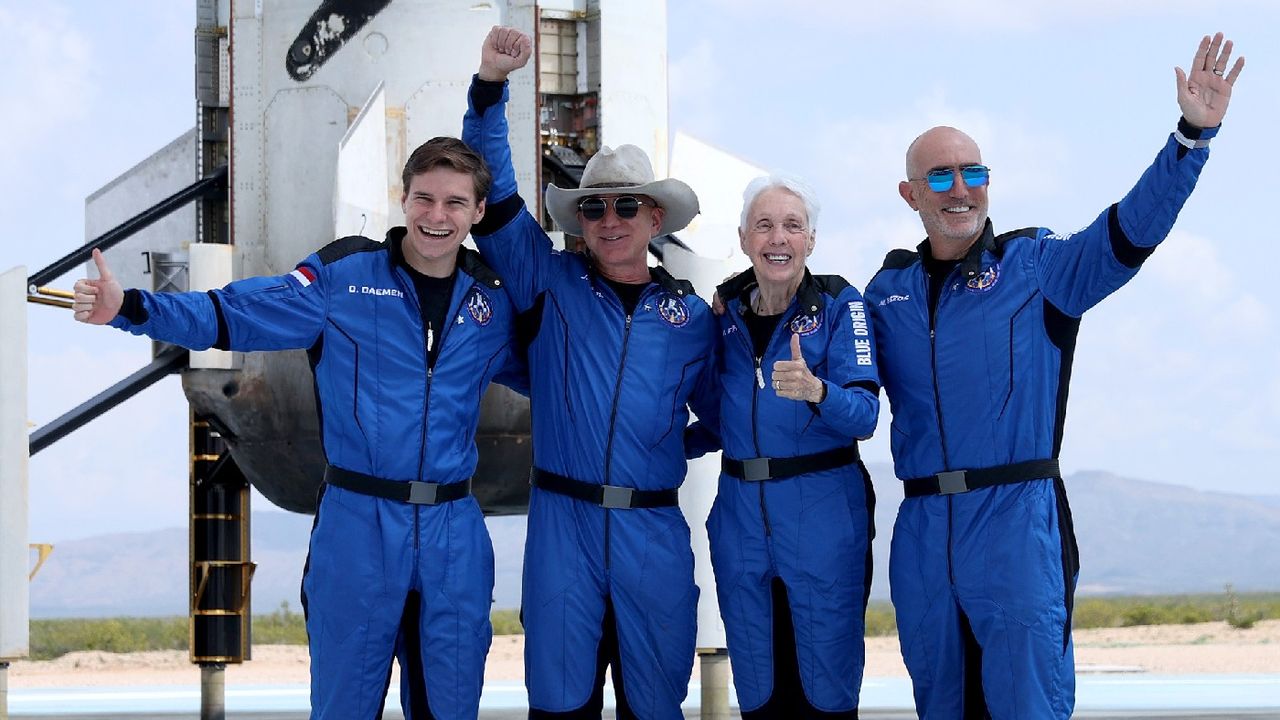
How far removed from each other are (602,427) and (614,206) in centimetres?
94

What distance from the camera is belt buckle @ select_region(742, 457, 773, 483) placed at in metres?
6.39

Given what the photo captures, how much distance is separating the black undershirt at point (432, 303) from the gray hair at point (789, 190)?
120 cm

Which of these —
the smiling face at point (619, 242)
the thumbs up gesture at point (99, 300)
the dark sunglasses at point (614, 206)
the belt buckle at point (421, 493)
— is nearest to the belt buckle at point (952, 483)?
the smiling face at point (619, 242)

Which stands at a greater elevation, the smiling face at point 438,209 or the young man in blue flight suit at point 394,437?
the smiling face at point 438,209

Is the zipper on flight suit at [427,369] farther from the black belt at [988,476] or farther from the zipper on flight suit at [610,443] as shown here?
the black belt at [988,476]

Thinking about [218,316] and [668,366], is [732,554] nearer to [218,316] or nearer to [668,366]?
[668,366]

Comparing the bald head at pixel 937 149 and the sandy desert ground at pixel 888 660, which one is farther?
the sandy desert ground at pixel 888 660

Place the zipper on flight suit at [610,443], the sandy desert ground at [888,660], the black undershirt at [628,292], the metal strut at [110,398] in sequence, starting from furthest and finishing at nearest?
1. the sandy desert ground at [888,660]
2. the metal strut at [110,398]
3. the black undershirt at [628,292]
4. the zipper on flight suit at [610,443]

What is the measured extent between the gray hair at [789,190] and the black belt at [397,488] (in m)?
1.57

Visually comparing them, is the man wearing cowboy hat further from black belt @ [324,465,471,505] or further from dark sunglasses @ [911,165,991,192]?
dark sunglasses @ [911,165,991,192]

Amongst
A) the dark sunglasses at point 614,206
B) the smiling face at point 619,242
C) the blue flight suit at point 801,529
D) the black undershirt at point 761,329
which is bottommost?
the blue flight suit at point 801,529

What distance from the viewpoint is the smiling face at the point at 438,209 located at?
6320mm

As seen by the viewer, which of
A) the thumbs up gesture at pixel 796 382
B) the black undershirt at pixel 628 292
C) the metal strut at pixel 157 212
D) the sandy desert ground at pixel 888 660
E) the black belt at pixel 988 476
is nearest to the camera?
the thumbs up gesture at pixel 796 382

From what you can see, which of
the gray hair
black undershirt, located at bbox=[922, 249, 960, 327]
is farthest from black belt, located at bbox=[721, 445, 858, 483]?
the gray hair
